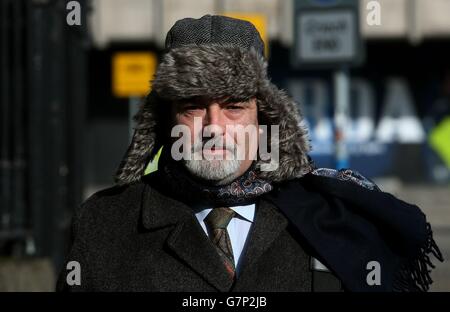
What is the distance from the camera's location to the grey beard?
276 centimetres

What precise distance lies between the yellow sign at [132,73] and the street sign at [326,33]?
384 centimetres

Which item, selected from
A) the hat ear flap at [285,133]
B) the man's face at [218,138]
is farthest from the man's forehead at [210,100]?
the hat ear flap at [285,133]

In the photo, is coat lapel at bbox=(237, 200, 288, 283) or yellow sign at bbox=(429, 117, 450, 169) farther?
yellow sign at bbox=(429, 117, 450, 169)

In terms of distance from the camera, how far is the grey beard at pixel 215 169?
2.76 m

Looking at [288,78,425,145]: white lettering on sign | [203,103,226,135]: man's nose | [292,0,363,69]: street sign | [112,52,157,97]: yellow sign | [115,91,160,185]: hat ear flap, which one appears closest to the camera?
[203,103,226,135]: man's nose

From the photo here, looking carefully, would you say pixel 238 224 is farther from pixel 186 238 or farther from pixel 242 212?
pixel 186 238

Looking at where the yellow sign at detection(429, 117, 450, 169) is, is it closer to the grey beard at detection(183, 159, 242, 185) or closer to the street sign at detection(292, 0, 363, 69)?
the street sign at detection(292, 0, 363, 69)

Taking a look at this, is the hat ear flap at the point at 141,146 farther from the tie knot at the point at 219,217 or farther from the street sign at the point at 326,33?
the street sign at the point at 326,33

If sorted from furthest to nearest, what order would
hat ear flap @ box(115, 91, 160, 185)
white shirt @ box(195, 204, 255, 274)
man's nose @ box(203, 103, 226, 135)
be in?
hat ear flap @ box(115, 91, 160, 185) → white shirt @ box(195, 204, 255, 274) → man's nose @ box(203, 103, 226, 135)

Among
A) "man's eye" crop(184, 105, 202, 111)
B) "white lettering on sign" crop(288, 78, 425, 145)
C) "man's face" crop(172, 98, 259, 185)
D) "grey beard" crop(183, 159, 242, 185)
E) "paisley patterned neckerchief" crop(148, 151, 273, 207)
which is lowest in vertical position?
"white lettering on sign" crop(288, 78, 425, 145)

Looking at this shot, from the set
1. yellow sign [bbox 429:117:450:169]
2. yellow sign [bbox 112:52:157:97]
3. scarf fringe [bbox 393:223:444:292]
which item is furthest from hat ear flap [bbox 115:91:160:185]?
yellow sign [bbox 429:117:450:169]

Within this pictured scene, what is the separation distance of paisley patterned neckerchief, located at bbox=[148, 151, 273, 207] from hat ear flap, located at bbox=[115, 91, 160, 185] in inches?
4.4

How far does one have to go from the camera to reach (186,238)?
283cm
